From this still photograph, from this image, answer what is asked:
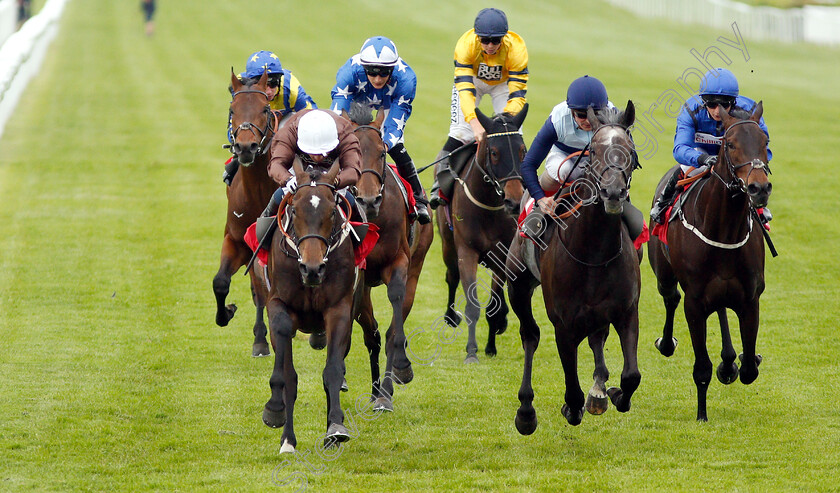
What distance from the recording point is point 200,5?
46.3 meters

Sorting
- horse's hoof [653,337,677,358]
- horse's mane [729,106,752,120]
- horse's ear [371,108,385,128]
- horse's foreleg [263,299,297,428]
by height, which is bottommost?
horse's hoof [653,337,677,358]

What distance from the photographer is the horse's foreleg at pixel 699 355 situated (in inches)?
316

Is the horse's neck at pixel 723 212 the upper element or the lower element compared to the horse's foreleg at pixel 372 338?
upper

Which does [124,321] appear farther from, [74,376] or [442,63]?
[442,63]

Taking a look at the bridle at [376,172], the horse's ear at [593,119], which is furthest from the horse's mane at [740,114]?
the bridle at [376,172]

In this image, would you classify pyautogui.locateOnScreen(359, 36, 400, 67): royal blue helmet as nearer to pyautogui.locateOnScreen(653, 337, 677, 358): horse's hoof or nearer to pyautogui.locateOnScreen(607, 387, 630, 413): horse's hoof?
pyautogui.locateOnScreen(607, 387, 630, 413): horse's hoof

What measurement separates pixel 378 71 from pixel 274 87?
111cm

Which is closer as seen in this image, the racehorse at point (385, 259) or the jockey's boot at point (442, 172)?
the racehorse at point (385, 259)

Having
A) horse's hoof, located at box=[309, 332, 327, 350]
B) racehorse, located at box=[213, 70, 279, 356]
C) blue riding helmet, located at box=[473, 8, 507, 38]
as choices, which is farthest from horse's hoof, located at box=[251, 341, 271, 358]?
blue riding helmet, located at box=[473, 8, 507, 38]

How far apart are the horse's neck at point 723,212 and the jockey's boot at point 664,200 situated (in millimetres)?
739

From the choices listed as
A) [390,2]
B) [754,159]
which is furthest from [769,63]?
[754,159]

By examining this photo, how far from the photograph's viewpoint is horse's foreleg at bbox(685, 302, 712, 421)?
8.02 m

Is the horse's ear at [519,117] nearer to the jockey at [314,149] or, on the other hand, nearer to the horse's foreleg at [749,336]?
the jockey at [314,149]

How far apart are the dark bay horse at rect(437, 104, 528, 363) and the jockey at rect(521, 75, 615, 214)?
1152 mm
